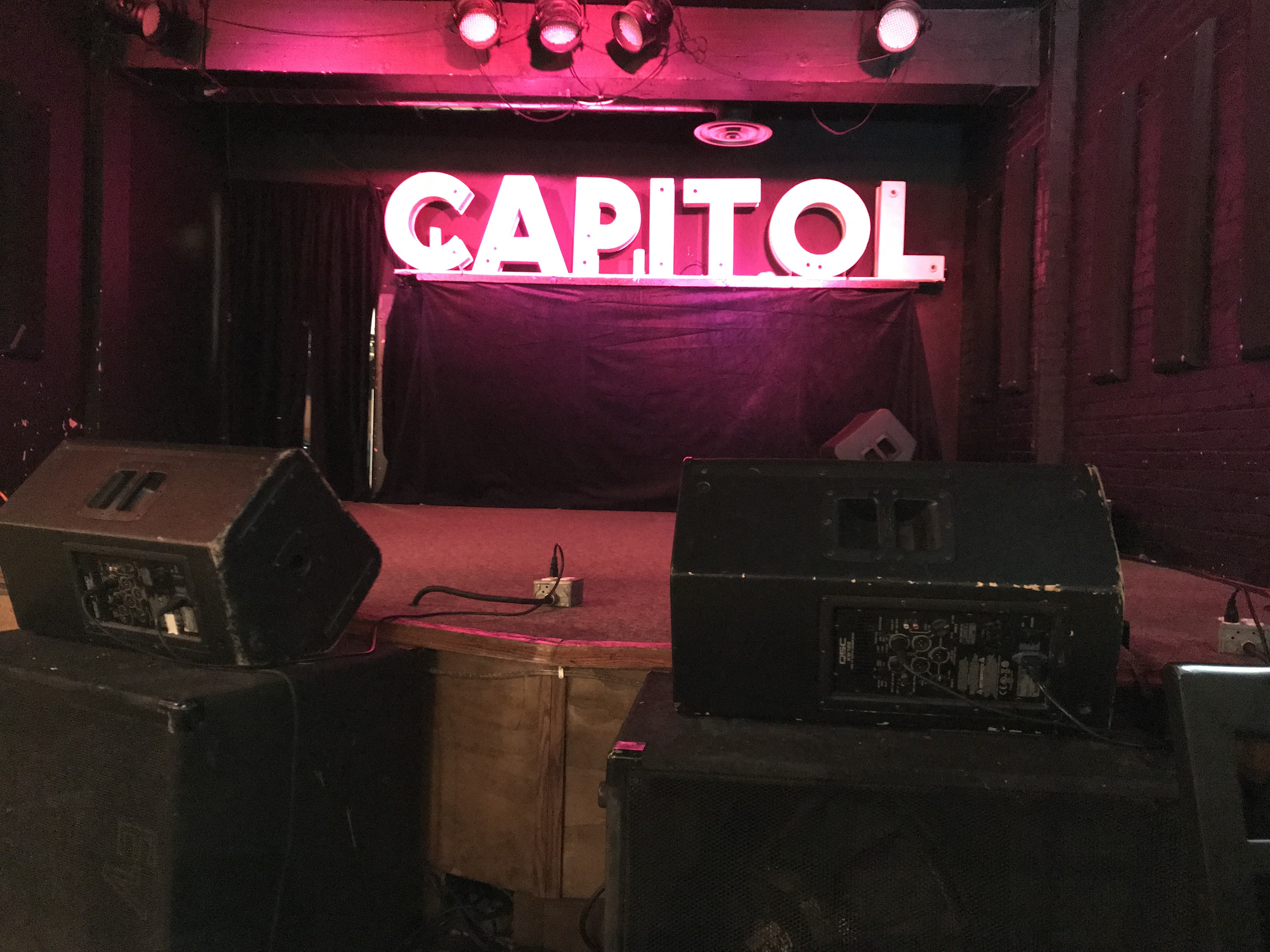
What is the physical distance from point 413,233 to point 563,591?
393cm

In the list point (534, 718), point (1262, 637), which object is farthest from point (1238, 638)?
point (534, 718)

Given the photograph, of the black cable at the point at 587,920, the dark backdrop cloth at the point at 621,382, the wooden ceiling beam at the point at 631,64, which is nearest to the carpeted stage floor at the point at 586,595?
the black cable at the point at 587,920

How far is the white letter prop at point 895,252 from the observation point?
17.3 ft

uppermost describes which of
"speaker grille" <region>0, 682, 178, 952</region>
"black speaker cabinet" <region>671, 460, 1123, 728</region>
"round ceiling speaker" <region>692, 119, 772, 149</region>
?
"round ceiling speaker" <region>692, 119, 772, 149</region>

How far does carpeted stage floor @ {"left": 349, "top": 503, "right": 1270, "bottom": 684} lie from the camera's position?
1792mm

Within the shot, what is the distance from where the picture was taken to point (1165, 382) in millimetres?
3445

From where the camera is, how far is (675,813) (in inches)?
43.8

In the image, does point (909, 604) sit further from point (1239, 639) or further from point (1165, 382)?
A: point (1165, 382)

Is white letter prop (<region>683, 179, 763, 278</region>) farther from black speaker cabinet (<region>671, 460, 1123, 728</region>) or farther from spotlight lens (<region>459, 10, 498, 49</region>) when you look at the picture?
black speaker cabinet (<region>671, 460, 1123, 728</region>)

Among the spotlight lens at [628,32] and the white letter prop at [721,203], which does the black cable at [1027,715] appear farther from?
the white letter prop at [721,203]

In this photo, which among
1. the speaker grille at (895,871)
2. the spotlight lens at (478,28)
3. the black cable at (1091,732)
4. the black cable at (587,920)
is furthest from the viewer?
the spotlight lens at (478,28)

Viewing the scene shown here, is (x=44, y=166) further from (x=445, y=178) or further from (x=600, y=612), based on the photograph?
(x=600, y=612)

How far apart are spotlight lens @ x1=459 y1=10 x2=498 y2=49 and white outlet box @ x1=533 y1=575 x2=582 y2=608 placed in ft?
10.6

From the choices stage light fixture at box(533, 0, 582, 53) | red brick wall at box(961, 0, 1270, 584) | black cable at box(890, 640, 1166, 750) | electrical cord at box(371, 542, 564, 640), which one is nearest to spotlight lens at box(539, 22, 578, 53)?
stage light fixture at box(533, 0, 582, 53)
